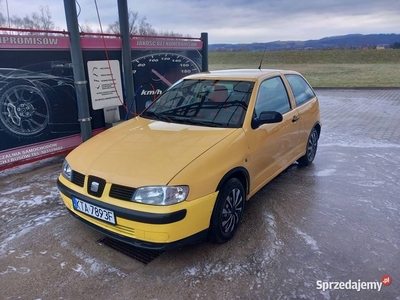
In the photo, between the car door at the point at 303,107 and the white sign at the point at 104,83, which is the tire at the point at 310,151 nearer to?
the car door at the point at 303,107

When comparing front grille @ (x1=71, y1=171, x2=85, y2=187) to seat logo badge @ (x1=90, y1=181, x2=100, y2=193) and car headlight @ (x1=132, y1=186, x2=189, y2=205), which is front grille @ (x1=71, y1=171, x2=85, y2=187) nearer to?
seat logo badge @ (x1=90, y1=181, x2=100, y2=193)

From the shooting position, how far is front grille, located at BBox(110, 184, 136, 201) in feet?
8.96

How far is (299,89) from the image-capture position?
5102 millimetres

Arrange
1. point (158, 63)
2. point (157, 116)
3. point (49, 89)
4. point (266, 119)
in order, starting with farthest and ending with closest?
point (158, 63)
point (49, 89)
point (157, 116)
point (266, 119)

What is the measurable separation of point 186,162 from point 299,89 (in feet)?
9.75

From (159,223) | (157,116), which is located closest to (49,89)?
(157,116)

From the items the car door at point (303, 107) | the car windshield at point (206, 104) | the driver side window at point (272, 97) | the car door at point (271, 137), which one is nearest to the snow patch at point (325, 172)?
the car door at point (303, 107)

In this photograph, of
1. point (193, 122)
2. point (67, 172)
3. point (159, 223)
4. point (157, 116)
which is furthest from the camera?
point (157, 116)

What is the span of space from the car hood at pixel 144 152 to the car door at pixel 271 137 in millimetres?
419

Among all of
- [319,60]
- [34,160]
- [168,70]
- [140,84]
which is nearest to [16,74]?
[34,160]

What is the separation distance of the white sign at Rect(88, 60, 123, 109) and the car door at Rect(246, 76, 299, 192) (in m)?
3.22

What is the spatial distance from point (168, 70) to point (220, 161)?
16.5 ft

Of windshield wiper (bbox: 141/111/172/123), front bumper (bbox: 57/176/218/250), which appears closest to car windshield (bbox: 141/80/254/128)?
windshield wiper (bbox: 141/111/172/123)

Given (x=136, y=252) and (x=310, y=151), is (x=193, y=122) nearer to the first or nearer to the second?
(x=136, y=252)
